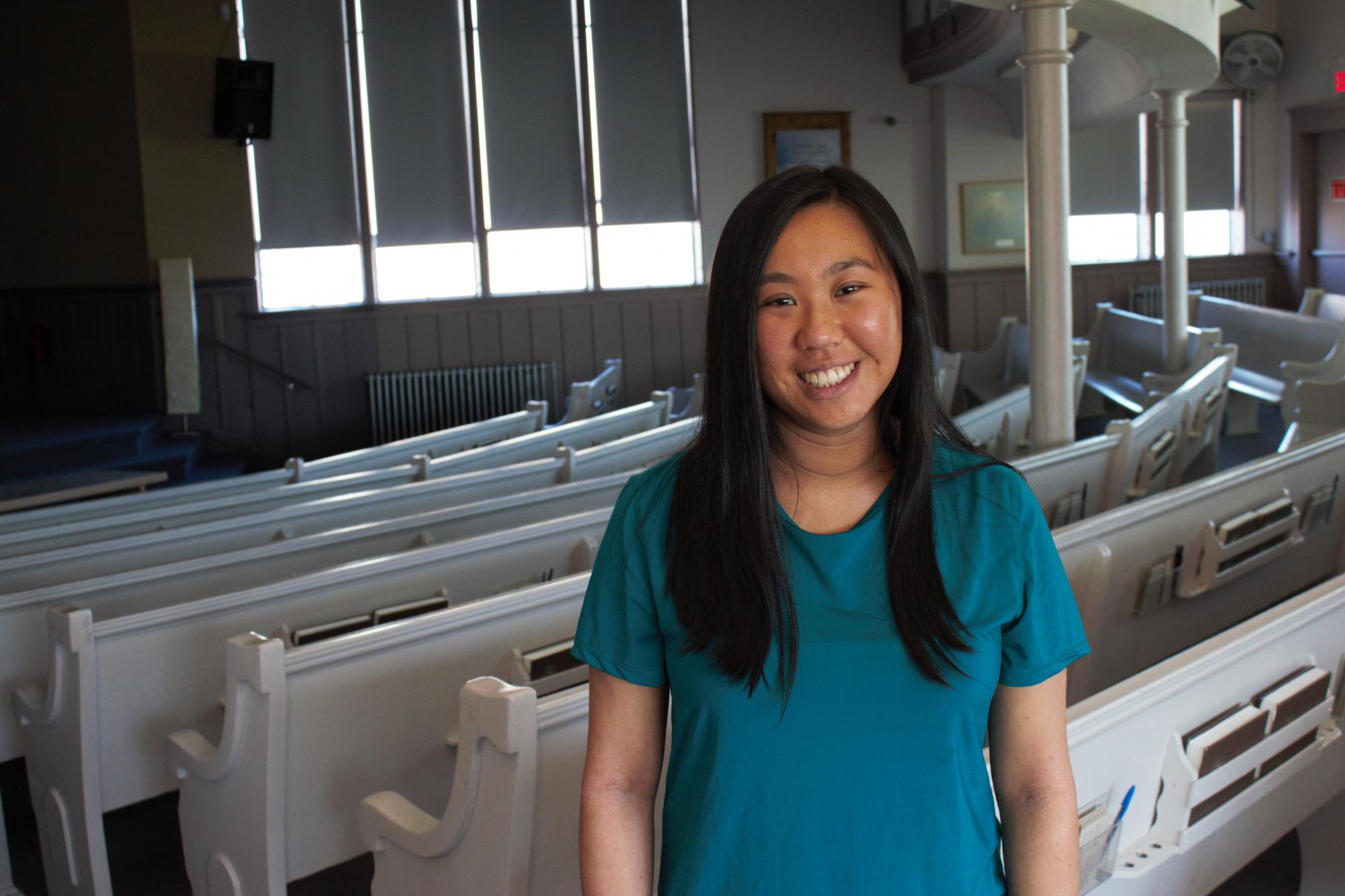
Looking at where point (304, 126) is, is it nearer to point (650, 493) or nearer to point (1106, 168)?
point (1106, 168)

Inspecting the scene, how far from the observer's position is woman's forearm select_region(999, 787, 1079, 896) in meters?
1.13

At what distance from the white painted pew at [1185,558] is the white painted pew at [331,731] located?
1089 mm

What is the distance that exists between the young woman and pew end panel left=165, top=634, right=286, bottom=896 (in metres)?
0.87

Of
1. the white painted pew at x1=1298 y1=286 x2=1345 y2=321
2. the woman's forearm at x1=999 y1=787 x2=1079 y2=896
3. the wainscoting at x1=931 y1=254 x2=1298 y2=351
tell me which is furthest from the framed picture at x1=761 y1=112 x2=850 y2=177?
the woman's forearm at x1=999 y1=787 x2=1079 y2=896

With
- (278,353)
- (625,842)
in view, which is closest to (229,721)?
(625,842)

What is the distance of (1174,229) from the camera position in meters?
7.44

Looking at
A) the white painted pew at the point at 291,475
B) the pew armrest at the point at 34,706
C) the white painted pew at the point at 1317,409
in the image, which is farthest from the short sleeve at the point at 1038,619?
the white painted pew at the point at 1317,409

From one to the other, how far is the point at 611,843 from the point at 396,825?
62 centimetres

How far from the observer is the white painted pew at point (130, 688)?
2.10m

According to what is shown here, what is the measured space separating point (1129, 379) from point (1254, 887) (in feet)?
20.2

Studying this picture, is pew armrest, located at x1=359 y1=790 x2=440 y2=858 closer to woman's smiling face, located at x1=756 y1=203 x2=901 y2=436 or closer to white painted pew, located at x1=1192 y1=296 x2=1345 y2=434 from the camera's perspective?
woman's smiling face, located at x1=756 y1=203 x2=901 y2=436

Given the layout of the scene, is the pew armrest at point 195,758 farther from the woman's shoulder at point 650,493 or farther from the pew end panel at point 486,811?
the woman's shoulder at point 650,493

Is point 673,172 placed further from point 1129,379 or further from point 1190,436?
point 1190,436

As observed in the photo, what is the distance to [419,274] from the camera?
33.2 ft
